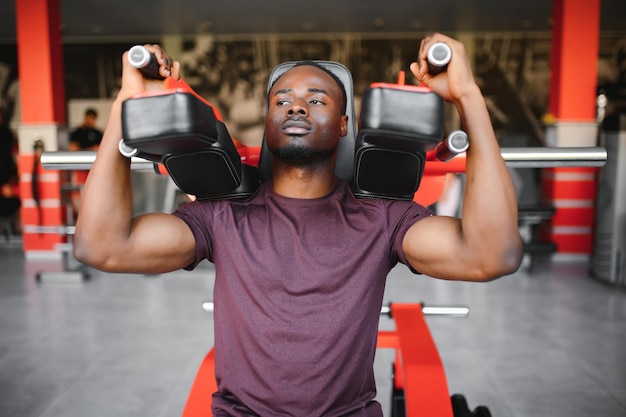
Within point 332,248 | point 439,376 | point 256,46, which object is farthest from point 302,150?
point 256,46

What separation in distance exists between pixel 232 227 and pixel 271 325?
0.22 meters

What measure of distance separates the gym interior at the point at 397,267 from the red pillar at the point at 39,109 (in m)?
0.02

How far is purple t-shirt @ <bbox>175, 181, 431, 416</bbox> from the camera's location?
101cm

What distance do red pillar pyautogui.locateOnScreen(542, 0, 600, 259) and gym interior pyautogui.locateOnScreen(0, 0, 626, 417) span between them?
14 mm

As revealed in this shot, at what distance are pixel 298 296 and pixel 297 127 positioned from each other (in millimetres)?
332

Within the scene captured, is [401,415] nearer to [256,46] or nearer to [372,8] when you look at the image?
[372,8]

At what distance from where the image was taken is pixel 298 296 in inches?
40.8

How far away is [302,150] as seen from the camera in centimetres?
107

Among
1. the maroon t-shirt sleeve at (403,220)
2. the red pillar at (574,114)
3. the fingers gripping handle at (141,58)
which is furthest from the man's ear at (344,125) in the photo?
the red pillar at (574,114)

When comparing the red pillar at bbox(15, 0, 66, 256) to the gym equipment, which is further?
the red pillar at bbox(15, 0, 66, 256)

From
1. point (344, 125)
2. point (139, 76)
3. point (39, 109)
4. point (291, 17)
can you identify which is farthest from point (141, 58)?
point (291, 17)

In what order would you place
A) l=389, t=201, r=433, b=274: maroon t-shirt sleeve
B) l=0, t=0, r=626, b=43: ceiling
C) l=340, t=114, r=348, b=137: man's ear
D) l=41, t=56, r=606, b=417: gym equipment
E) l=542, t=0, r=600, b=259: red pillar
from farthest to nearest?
l=0, t=0, r=626, b=43: ceiling < l=542, t=0, r=600, b=259: red pillar < l=340, t=114, r=348, b=137: man's ear < l=389, t=201, r=433, b=274: maroon t-shirt sleeve < l=41, t=56, r=606, b=417: gym equipment

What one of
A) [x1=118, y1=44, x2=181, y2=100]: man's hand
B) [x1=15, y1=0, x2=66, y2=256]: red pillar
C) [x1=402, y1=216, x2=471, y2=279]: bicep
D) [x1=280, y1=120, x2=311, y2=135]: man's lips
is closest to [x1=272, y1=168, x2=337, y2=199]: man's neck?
[x1=280, y1=120, x2=311, y2=135]: man's lips

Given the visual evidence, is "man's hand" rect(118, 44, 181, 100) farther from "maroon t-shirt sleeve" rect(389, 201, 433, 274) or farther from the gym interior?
"maroon t-shirt sleeve" rect(389, 201, 433, 274)
